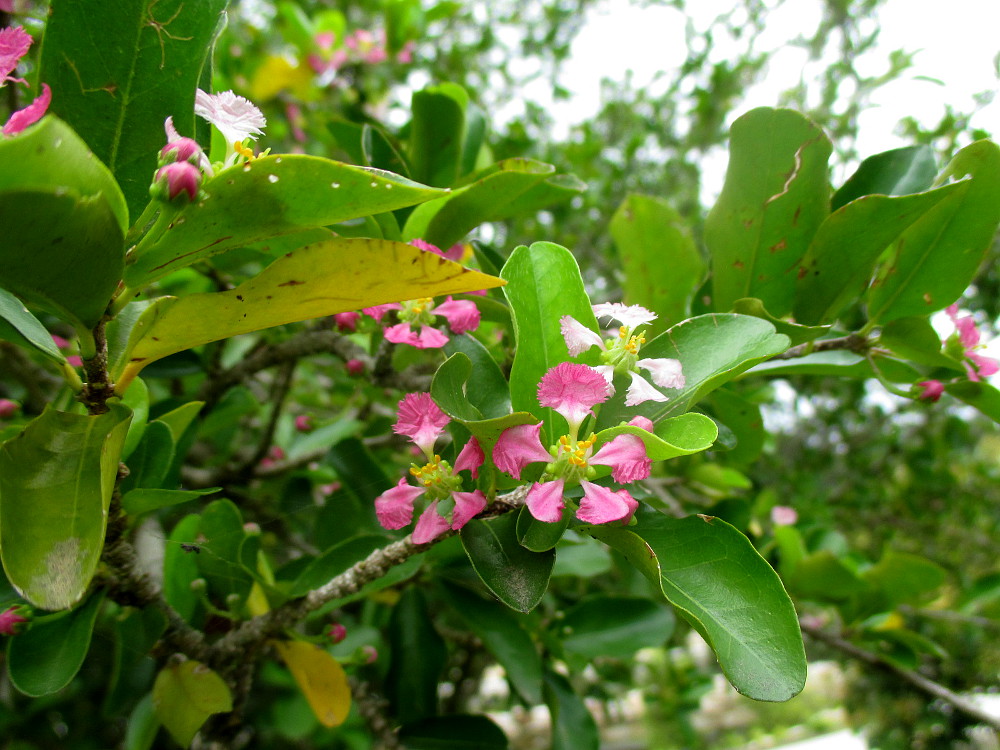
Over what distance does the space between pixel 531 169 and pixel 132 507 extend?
70 centimetres

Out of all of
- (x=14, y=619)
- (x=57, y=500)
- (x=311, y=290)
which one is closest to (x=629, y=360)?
(x=311, y=290)

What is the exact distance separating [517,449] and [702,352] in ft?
0.90

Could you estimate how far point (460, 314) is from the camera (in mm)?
964

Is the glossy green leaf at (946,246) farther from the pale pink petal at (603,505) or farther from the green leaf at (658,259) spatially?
the pale pink petal at (603,505)

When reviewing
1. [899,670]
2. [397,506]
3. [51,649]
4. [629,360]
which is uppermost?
[629,360]

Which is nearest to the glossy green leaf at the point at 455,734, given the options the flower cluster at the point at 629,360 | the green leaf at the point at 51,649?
the green leaf at the point at 51,649

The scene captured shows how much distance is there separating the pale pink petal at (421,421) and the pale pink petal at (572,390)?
5.7 inches

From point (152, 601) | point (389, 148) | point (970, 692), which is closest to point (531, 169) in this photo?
point (389, 148)

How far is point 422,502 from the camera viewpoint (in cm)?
87

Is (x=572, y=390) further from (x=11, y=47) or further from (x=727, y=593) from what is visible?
(x=11, y=47)

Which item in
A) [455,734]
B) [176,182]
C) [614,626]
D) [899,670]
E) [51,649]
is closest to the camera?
[176,182]

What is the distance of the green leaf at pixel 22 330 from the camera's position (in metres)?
0.63

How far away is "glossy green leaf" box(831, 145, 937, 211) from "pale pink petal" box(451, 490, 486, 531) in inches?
30.9

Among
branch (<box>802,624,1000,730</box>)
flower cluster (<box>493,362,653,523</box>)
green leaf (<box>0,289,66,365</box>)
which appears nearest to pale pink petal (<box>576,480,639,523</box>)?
flower cluster (<box>493,362,653,523</box>)
